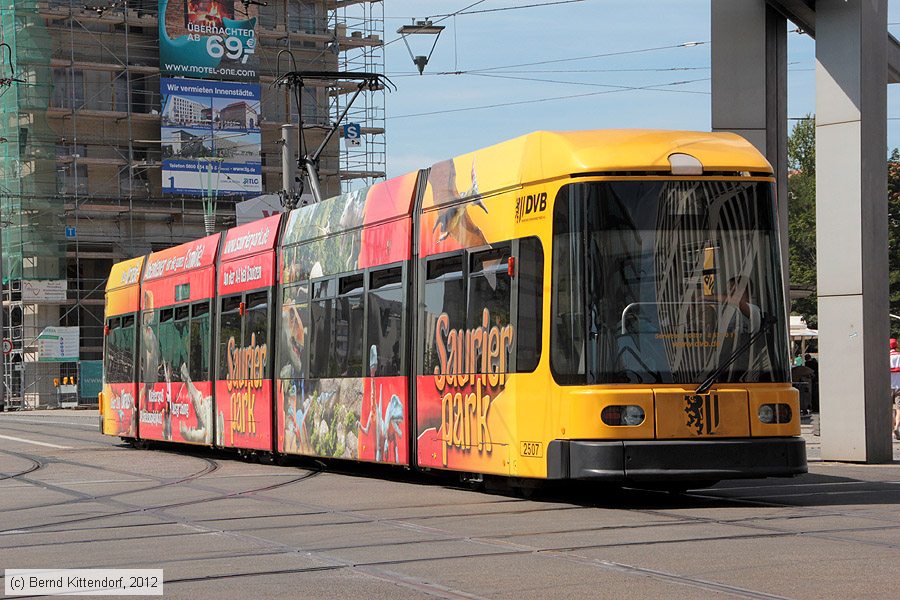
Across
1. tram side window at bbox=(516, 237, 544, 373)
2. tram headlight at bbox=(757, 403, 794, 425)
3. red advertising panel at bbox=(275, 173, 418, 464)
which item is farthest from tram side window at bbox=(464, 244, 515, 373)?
tram headlight at bbox=(757, 403, 794, 425)

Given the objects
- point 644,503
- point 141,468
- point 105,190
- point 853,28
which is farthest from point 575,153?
point 105,190

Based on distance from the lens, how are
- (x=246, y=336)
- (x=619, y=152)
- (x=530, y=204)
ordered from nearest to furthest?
(x=619, y=152), (x=530, y=204), (x=246, y=336)

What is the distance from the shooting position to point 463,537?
10.4 m

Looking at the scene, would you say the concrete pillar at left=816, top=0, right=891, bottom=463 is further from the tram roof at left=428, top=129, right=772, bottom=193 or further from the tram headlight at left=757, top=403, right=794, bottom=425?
the tram headlight at left=757, top=403, right=794, bottom=425

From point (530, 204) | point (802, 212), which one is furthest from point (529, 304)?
point (802, 212)

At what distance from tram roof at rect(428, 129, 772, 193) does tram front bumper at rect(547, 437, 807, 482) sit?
220cm

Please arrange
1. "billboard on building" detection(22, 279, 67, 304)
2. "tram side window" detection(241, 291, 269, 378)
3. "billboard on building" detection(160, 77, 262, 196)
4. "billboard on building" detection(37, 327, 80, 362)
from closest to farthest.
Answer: "tram side window" detection(241, 291, 269, 378), "billboard on building" detection(37, 327, 80, 362), "billboard on building" detection(22, 279, 67, 304), "billboard on building" detection(160, 77, 262, 196)

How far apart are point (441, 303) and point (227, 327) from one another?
7406 millimetres

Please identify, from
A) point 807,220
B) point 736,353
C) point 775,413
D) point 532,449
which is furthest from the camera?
point 807,220

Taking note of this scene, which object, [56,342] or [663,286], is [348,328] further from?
[56,342]

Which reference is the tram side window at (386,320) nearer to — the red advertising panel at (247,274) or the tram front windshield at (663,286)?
the tram front windshield at (663,286)

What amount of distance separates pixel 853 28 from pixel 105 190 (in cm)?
4951

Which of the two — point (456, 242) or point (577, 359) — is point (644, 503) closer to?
point (577, 359)

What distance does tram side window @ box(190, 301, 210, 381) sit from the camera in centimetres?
2247
